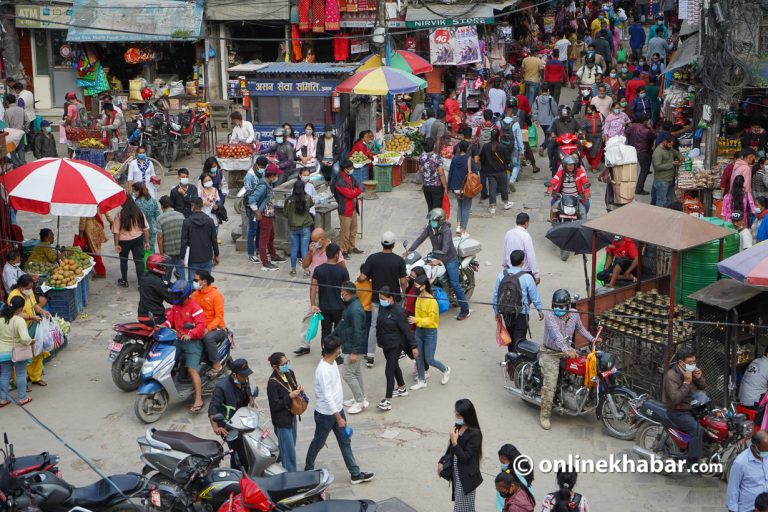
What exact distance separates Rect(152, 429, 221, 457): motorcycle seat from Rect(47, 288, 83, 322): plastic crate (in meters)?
5.05

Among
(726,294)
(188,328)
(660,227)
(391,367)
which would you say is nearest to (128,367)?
(188,328)

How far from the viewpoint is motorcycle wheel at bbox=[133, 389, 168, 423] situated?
11.7 metres

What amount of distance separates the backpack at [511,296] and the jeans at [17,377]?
5371 millimetres

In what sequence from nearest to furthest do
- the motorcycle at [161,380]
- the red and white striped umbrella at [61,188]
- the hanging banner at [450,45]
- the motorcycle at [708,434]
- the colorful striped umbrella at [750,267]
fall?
the motorcycle at [708,434] < the colorful striped umbrella at [750,267] < the motorcycle at [161,380] < the red and white striped umbrella at [61,188] < the hanging banner at [450,45]

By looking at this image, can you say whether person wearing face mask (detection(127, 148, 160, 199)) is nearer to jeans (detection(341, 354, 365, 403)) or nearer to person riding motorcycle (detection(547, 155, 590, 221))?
person riding motorcycle (detection(547, 155, 590, 221))

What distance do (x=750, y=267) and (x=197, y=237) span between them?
726 centimetres

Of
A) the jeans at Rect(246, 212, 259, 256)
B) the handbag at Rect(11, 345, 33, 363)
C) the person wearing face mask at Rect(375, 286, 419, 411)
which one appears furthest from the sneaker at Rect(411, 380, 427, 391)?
the jeans at Rect(246, 212, 259, 256)

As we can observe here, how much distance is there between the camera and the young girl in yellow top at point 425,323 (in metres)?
12.1

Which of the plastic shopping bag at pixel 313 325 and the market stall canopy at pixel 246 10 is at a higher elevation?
the market stall canopy at pixel 246 10

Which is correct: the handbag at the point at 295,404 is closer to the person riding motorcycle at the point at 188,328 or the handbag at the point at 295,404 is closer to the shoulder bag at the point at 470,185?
the person riding motorcycle at the point at 188,328

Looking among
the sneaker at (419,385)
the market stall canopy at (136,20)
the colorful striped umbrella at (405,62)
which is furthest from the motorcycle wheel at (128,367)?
the market stall canopy at (136,20)

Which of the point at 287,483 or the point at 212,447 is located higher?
the point at 212,447

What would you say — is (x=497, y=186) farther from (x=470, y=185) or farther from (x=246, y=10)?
(x=246, y=10)

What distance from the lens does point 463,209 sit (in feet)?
57.5
